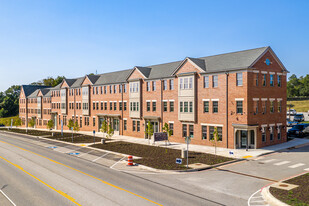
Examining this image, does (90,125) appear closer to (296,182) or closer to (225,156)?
(225,156)

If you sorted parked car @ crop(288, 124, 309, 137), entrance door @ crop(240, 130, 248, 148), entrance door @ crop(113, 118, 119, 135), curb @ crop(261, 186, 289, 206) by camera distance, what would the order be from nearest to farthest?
curb @ crop(261, 186, 289, 206)
entrance door @ crop(240, 130, 248, 148)
parked car @ crop(288, 124, 309, 137)
entrance door @ crop(113, 118, 119, 135)

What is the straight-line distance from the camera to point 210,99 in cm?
3494

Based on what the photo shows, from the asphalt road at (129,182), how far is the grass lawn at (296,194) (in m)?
1.66

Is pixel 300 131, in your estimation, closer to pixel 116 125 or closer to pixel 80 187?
pixel 116 125

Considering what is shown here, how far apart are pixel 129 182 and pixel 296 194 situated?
36.4 ft

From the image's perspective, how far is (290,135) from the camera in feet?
141

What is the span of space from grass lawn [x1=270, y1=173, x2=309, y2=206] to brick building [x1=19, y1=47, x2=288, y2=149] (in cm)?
1450

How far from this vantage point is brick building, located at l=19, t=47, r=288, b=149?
105 ft

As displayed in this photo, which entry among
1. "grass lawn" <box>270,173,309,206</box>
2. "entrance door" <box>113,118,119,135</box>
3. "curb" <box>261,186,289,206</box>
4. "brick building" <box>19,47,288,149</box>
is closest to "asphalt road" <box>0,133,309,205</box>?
"curb" <box>261,186,289,206</box>

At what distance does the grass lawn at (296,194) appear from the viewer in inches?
529

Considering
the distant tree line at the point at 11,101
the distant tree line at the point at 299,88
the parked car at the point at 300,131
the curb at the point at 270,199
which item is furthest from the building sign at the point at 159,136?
the distant tree line at the point at 299,88

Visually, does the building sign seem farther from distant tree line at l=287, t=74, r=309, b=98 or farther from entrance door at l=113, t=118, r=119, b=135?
distant tree line at l=287, t=74, r=309, b=98

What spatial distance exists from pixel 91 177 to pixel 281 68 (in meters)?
30.8

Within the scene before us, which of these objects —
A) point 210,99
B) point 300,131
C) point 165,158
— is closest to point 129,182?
point 165,158
